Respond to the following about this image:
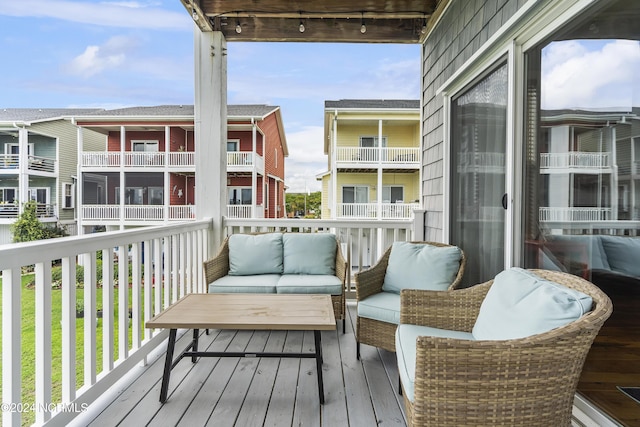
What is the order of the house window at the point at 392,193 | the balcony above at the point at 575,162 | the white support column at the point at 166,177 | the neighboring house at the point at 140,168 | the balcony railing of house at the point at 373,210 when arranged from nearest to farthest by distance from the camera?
the balcony above at the point at 575,162, the neighboring house at the point at 140,168, the white support column at the point at 166,177, the balcony railing of house at the point at 373,210, the house window at the point at 392,193

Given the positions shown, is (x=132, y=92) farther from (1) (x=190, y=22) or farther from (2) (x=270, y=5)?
(2) (x=270, y=5)

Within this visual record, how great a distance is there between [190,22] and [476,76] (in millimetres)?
2916

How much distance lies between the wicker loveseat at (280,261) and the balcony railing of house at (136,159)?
1033mm

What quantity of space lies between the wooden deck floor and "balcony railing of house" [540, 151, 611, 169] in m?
1.53

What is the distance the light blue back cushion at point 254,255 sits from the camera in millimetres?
3393

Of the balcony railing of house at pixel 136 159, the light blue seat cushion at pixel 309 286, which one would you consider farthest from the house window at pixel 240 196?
the light blue seat cushion at pixel 309 286

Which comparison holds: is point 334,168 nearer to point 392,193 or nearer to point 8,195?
point 392,193

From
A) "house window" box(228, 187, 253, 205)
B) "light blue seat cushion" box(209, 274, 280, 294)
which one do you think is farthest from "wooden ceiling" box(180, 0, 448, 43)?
"house window" box(228, 187, 253, 205)

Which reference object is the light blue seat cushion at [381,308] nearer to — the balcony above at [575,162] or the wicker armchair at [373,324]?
the wicker armchair at [373,324]

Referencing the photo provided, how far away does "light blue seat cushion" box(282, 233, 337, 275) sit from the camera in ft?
11.2

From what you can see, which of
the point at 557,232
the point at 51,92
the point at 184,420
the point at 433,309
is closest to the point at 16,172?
the point at 51,92

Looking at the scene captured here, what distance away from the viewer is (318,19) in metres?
3.99

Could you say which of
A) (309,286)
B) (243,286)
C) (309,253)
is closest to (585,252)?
(309,286)

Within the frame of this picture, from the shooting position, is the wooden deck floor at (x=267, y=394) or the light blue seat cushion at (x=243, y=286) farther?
the light blue seat cushion at (x=243, y=286)
